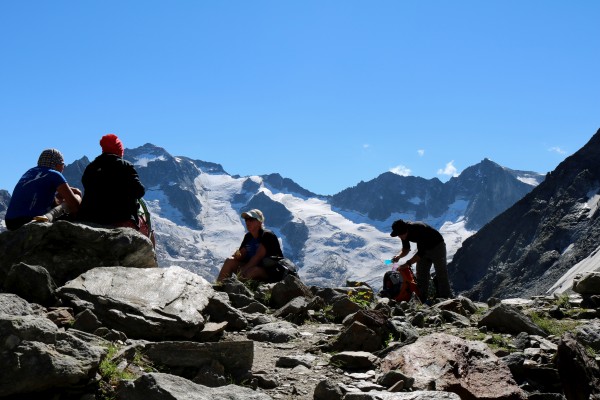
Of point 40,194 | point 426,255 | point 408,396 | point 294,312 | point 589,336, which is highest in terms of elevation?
point 40,194

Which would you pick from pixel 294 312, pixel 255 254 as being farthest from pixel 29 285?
pixel 255 254

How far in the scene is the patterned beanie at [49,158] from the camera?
12070 mm

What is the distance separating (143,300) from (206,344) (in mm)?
1480

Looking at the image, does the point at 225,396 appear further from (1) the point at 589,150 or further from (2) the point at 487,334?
(1) the point at 589,150

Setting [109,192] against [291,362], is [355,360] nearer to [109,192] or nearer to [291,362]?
[291,362]

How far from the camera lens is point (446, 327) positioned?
1060cm

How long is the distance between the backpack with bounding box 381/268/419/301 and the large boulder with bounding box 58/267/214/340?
888 cm

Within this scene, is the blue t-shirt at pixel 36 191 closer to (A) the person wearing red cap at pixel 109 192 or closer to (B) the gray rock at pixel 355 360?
(A) the person wearing red cap at pixel 109 192

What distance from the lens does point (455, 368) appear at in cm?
732

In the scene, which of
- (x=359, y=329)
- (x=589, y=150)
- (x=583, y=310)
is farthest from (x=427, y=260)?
(x=589, y=150)

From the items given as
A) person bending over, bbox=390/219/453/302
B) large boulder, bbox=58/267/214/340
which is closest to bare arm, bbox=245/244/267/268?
person bending over, bbox=390/219/453/302

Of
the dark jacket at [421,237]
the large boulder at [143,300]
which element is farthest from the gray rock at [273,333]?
the dark jacket at [421,237]

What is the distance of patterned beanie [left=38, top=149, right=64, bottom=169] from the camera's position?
39.6 ft

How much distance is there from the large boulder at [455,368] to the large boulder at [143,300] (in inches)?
104
